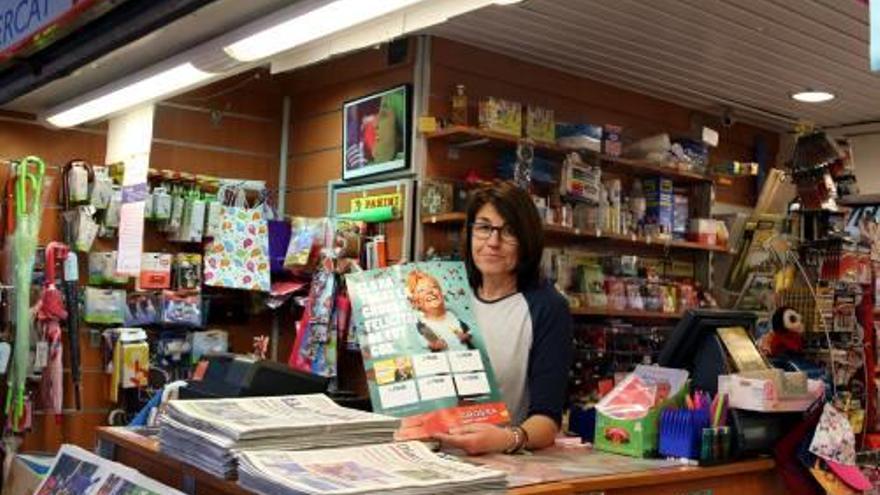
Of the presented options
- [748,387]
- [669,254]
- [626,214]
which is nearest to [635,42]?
[626,214]

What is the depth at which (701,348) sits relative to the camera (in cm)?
251

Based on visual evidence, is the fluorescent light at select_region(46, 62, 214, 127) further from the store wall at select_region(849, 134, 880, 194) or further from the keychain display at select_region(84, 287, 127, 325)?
the store wall at select_region(849, 134, 880, 194)

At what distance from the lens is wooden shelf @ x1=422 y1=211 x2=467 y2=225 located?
477 centimetres

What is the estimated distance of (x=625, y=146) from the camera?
19.7 ft

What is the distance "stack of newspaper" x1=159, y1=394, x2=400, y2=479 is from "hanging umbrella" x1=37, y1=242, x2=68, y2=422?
3254 mm

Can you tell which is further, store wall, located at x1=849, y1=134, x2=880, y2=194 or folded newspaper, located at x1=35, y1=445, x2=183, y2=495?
store wall, located at x1=849, y1=134, x2=880, y2=194

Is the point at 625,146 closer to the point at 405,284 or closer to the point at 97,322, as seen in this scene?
the point at 97,322

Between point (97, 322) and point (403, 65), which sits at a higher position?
point (403, 65)

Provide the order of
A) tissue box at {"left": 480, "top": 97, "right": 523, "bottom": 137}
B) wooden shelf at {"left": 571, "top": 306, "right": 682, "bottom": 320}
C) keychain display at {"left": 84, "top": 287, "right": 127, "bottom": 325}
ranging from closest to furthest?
tissue box at {"left": 480, "top": 97, "right": 523, "bottom": 137} → keychain display at {"left": 84, "top": 287, "right": 127, "bottom": 325} → wooden shelf at {"left": 571, "top": 306, "right": 682, "bottom": 320}

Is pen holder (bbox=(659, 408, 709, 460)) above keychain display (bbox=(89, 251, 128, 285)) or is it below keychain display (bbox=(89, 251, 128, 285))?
below

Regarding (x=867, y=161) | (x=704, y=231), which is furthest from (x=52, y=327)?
(x=867, y=161)

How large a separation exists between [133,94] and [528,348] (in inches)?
96.7

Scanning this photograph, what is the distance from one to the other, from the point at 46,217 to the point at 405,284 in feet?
11.6

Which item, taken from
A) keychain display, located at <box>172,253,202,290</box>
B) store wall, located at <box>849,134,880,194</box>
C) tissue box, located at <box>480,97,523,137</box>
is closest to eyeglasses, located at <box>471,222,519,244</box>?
tissue box, located at <box>480,97,523,137</box>
